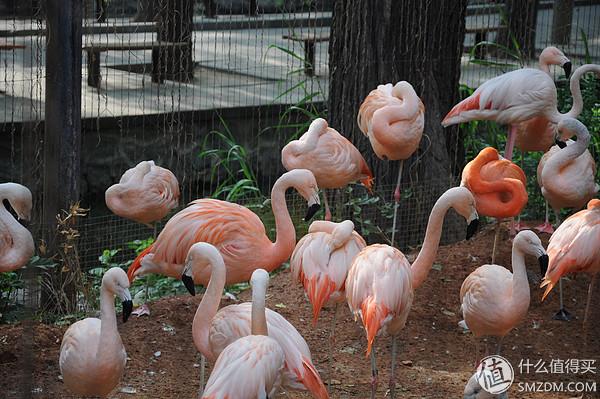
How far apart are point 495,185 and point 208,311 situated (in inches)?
89.9

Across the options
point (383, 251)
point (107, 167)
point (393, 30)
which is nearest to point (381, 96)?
point (393, 30)

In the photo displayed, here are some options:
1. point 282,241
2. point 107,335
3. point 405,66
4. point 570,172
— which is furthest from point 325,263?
point 405,66

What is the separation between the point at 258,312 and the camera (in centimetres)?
374

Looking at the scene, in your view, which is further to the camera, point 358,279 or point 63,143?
point 63,143

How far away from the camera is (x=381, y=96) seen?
19.9 feet

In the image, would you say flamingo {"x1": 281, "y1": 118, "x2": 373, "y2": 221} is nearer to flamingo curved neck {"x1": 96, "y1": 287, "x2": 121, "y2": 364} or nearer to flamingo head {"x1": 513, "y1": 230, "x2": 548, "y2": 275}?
flamingo head {"x1": 513, "y1": 230, "x2": 548, "y2": 275}

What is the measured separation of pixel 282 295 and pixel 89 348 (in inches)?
75.8

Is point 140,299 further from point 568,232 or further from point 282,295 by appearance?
point 568,232

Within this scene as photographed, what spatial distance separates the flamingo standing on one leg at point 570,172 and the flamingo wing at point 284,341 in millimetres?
2563

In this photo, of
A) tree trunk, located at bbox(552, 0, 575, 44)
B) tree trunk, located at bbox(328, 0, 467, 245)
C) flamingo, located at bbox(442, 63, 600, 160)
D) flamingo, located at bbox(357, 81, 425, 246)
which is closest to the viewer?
flamingo, located at bbox(357, 81, 425, 246)

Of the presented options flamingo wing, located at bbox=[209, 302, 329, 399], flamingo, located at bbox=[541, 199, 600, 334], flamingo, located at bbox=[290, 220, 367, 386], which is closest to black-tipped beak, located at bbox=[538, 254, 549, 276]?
flamingo, located at bbox=[541, 199, 600, 334]

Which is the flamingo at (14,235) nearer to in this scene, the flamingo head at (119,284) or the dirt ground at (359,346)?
the dirt ground at (359,346)

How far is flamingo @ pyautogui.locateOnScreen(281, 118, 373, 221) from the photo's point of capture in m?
5.71

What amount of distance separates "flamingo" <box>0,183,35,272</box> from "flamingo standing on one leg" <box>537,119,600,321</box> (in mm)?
3200
